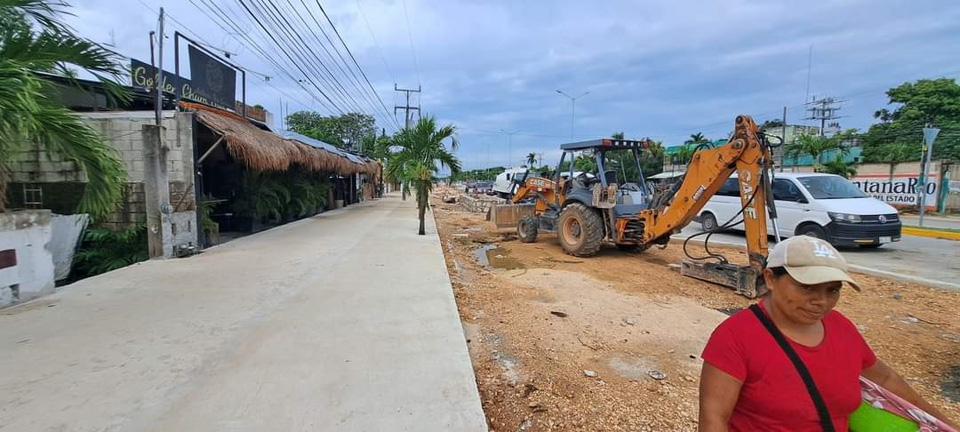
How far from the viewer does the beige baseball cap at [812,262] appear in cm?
148

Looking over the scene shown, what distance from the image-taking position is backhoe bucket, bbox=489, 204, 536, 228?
11477mm

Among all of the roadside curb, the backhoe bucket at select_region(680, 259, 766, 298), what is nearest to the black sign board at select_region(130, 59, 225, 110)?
the backhoe bucket at select_region(680, 259, 766, 298)

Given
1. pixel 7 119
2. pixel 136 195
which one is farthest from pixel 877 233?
pixel 136 195

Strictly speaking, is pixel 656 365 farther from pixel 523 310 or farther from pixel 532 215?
pixel 532 215

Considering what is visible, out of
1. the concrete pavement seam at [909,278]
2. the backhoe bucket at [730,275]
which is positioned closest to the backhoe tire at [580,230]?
the backhoe bucket at [730,275]

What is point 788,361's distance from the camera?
1.48m

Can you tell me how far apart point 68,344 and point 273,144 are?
24.3ft

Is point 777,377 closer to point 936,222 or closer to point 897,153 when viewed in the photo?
point 936,222

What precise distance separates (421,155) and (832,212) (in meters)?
9.00

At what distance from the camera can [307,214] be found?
52.9ft

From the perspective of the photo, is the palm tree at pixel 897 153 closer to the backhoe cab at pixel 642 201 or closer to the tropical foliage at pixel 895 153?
the tropical foliage at pixel 895 153

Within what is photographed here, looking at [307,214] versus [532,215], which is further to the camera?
[307,214]

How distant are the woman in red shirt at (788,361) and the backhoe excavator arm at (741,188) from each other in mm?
4854

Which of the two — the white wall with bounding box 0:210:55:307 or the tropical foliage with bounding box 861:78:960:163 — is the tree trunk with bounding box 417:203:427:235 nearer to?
the white wall with bounding box 0:210:55:307
